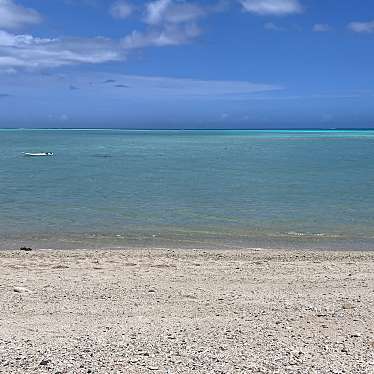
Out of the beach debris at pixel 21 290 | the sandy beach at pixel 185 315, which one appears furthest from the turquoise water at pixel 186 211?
the beach debris at pixel 21 290

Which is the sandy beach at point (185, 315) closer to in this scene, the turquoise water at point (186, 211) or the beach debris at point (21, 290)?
the beach debris at point (21, 290)

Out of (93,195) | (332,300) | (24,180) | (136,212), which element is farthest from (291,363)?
(24,180)

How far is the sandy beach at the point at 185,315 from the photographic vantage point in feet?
21.1

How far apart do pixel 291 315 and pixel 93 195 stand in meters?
20.0

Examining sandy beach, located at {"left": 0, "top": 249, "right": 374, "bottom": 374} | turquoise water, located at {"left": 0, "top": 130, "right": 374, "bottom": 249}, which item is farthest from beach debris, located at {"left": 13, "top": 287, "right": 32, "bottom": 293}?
turquoise water, located at {"left": 0, "top": 130, "right": 374, "bottom": 249}

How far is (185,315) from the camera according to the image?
8.53m

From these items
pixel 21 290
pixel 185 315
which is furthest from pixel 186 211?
pixel 185 315

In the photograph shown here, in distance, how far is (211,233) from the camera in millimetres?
17875

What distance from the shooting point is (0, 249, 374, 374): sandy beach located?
6.42 metres

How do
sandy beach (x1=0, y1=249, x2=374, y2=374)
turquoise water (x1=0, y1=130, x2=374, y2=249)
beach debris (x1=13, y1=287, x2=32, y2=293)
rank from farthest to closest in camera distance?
turquoise water (x1=0, y1=130, x2=374, y2=249) < beach debris (x1=13, y1=287, x2=32, y2=293) < sandy beach (x1=0, y1=249, x2=374, y2=374)

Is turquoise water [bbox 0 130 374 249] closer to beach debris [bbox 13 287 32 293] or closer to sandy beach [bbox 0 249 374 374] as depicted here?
sandy beach [bbox 0 249 374 374]

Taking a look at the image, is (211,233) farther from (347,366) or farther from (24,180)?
(24,180)

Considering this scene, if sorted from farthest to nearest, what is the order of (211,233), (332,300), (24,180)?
(24,180) → (211,233) → (332,300)

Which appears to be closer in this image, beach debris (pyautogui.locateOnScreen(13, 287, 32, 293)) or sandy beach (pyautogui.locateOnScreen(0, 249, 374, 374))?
sandy beach (pyautogui.locateOnScreen(0, 249, 374, 374))
